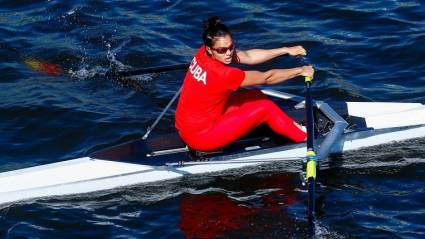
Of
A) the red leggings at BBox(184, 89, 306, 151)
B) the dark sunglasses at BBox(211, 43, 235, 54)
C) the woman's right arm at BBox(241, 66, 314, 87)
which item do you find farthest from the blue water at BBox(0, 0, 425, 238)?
the dark sunglasses at BBox(211, 43, 235, 54)

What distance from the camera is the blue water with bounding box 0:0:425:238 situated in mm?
8625

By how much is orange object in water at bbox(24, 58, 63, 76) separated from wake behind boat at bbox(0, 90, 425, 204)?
12.3 ft

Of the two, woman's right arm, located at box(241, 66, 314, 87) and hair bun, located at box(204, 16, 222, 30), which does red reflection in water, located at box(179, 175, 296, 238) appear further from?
hair bun, located at box(204, 16, 222, 30)

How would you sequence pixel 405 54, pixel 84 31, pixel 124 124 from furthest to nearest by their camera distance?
pixel 84 31 < pixel 405 54 < pixel 124 124

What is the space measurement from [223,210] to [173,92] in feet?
11.1

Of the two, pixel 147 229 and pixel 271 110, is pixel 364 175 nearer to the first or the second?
pixel 271 110

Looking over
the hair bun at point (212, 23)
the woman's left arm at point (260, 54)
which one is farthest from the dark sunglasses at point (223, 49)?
the woman's left arm at point (260, 54)

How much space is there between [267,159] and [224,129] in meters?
0.70

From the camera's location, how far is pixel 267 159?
9.33 meters

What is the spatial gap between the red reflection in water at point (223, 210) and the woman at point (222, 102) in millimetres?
590

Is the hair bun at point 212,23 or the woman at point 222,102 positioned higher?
the hair bun at point 212,23

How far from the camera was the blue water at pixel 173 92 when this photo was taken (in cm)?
862

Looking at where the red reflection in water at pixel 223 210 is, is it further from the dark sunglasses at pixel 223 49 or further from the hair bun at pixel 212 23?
the hair bun at pixel 212 23

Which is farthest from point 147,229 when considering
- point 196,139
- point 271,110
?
point 271,110
